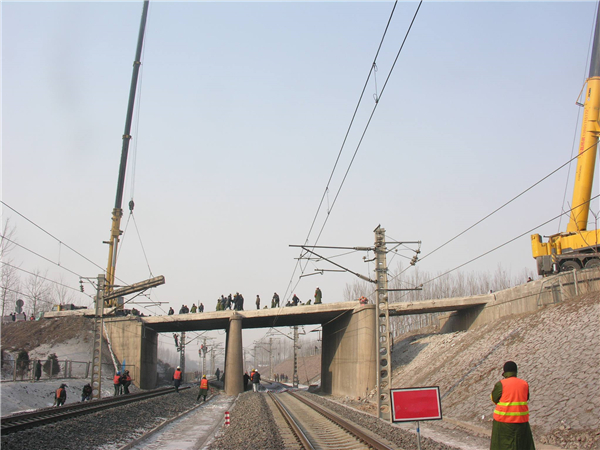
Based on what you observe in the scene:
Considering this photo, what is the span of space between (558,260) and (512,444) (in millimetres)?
24729

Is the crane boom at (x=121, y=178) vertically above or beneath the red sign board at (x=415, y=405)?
above

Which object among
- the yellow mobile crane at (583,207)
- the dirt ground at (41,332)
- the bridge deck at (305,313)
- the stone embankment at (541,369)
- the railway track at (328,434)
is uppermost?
the yellow mobile crane at (583,207)

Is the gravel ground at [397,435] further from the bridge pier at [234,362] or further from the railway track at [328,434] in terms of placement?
the bridge pier at [234,362]

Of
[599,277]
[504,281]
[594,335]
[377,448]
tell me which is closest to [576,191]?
[599,277]

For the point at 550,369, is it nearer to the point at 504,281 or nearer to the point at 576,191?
the point at 576,191

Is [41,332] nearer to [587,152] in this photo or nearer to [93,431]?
A: [93,431]

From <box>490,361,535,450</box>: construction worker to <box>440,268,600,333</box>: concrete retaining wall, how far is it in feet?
65.5

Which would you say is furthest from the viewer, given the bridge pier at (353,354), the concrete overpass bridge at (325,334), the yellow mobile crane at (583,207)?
the concrete overpass bridge at (325,334)

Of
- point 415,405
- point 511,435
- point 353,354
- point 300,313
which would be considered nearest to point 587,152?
point 353,354

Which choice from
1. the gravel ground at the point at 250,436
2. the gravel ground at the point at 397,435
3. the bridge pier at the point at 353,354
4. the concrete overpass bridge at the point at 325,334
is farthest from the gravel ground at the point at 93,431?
the concrete overpass bridge at the point at 325,334

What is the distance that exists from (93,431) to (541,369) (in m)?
15.3

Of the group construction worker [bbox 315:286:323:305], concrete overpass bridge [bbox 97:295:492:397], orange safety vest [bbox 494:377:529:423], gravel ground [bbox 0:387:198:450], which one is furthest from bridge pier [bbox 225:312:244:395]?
orange safety vest [bbox 494:377:529:423]

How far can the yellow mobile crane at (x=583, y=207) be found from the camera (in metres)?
28.1

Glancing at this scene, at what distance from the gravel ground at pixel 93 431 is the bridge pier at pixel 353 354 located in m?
13.2
